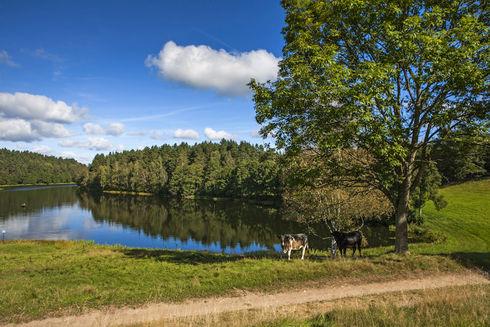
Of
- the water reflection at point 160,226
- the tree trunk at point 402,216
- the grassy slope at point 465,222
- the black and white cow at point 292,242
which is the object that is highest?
the tree trunk at point 402,216

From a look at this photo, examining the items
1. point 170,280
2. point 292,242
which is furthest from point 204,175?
point 170,280

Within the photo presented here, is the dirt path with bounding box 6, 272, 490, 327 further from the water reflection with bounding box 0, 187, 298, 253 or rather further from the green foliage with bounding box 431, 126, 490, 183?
the water reflection with bounding box 0, 187, 298, 253

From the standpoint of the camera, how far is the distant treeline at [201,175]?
115000 millimetres

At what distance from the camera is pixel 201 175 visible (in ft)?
485

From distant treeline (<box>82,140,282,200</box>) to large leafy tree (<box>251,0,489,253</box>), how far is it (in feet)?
219

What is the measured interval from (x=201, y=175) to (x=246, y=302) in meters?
135

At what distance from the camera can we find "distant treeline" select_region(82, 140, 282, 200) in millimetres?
115000

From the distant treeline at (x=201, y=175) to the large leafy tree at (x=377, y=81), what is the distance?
219ft

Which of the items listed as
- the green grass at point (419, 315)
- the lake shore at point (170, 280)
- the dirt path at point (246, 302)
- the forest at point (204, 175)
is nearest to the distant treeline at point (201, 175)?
the forest at point (204, 175)

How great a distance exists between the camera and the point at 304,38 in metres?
19.0

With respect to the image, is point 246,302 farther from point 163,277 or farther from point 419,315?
point 419,315

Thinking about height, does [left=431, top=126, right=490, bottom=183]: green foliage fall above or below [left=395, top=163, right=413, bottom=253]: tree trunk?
above

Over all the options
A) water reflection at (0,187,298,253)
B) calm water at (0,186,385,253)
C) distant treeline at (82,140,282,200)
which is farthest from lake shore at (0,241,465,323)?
distant treeline at (82,140,282,200)

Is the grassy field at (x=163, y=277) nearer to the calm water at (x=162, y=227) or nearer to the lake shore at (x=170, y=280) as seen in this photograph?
the lake shore at (x=170, y=280)
